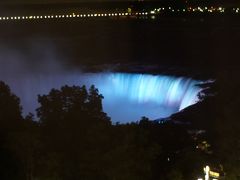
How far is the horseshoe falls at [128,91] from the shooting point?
69.6 feet

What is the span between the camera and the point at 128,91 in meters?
24.1

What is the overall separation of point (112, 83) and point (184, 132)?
1522 cm

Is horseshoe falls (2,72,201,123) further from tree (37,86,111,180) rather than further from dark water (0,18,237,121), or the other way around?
tree (37,86,111,180)

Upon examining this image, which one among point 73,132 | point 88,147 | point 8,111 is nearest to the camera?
point 88,147

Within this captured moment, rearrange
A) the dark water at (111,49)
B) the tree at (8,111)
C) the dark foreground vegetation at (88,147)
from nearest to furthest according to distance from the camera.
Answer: the dark foreground vegetation at (88,147)
the tree at (8,111)
the dark water at (111,49)

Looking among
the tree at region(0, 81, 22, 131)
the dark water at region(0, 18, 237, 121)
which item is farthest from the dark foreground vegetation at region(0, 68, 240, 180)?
the dark water at region(0, 18, 237, 121)

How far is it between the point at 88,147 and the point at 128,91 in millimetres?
15873

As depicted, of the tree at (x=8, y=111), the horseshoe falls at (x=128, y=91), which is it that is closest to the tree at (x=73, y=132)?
the tree at (x=8, y=111)

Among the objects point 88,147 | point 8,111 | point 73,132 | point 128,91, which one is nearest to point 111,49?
point 128,91

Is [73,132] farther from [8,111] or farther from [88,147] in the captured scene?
[8,111]

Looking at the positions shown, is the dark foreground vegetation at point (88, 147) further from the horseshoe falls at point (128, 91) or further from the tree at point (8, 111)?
the horseshoe falls at point (128, 91)

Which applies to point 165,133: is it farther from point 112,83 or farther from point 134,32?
point 134,32

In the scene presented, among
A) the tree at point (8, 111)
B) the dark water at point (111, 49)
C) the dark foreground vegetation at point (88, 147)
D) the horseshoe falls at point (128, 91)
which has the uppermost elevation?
the dark water at point (111, 49)

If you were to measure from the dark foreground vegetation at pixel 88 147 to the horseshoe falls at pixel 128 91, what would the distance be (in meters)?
10.8
